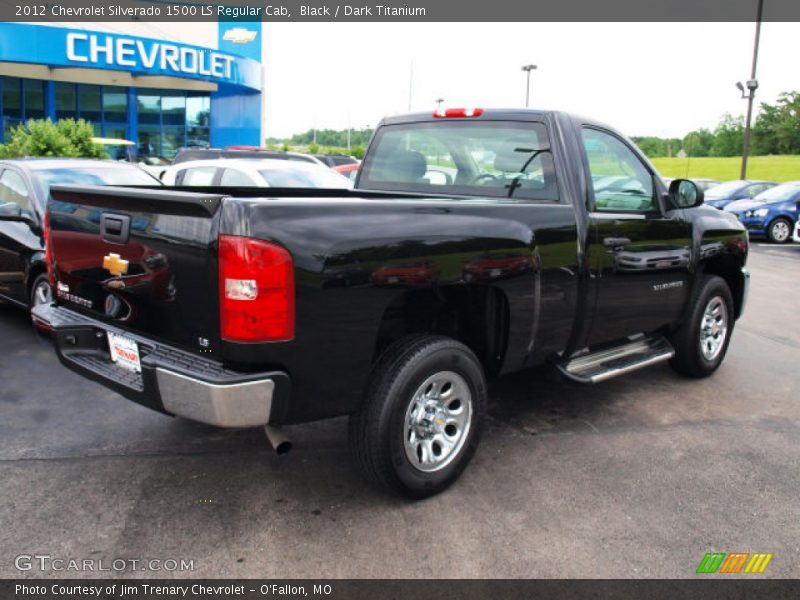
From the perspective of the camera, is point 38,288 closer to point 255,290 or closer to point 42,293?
point 42,293

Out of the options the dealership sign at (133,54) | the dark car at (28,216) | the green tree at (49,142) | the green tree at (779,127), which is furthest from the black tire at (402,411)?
the green tree at (779,127)

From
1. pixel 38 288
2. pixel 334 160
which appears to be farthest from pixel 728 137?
pixel 38 288

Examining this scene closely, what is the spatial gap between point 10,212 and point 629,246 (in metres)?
4.99

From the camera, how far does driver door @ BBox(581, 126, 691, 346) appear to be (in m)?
4.34

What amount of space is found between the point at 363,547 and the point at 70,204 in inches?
87.8

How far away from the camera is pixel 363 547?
308 cm

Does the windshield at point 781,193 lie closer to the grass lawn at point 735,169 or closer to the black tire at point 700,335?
the black tire at point 700,335

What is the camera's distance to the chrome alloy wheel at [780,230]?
56.0ft

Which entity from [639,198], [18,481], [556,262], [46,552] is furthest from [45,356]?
[639,198]

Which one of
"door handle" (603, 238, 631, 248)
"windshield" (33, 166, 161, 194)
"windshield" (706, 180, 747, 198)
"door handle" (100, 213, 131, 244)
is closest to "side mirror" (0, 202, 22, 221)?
"windshield" (33, 166, 161, 194)

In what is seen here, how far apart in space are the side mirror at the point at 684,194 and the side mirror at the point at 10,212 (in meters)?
5.18

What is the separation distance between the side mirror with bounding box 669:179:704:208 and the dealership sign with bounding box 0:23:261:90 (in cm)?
2814

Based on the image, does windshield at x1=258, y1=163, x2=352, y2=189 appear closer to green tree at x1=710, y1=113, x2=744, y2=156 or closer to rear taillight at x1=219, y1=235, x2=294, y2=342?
rear taillight at x1=219, y1=235, x2=294, y2=342

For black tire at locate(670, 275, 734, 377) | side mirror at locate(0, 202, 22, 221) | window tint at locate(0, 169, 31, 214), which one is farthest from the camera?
window tint at locate(0, 169, 31, 214)
